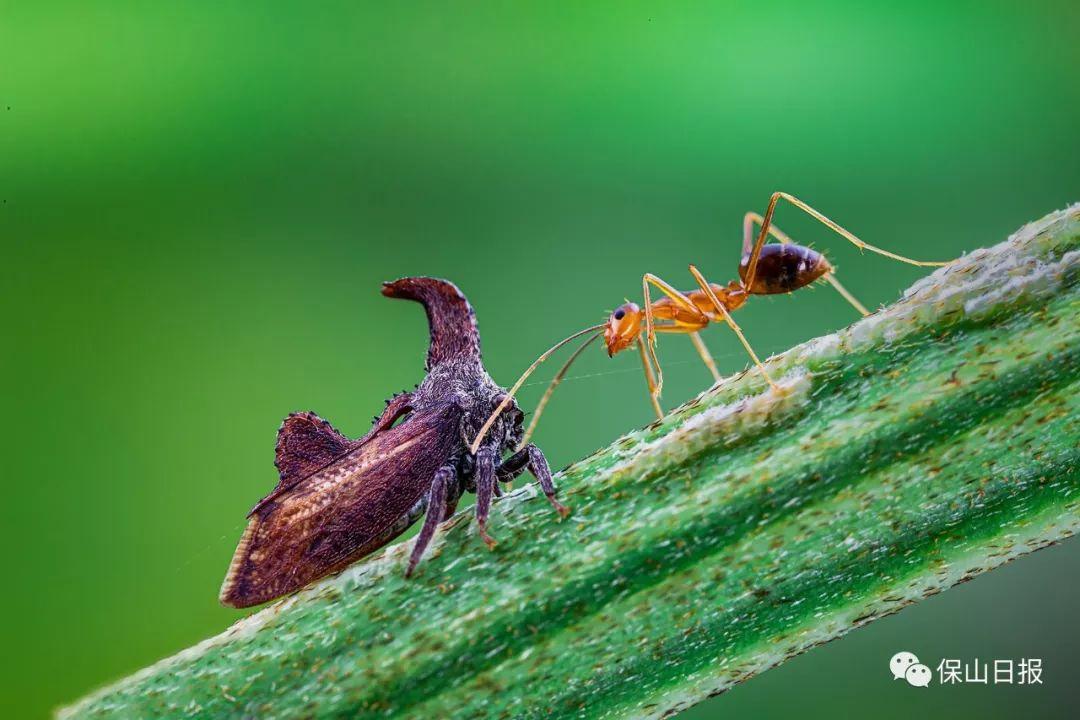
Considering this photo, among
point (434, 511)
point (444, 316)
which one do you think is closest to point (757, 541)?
point (434, 511)

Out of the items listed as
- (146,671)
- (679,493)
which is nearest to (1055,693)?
(679,493)

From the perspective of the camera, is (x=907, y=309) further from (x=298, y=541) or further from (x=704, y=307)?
(x=704, y=307)

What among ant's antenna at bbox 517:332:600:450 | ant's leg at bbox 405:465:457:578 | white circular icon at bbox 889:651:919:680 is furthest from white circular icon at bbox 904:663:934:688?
ant's leg at bbox 405:465:457:578

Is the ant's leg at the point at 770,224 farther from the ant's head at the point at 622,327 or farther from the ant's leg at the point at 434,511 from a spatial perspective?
the ant's leg at the point at 434,511

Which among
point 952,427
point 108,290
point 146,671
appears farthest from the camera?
point 108,290

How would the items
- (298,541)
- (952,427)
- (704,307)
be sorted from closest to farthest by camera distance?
(952,427)
(298,541)
(704,307)

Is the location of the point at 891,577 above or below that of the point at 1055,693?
above
